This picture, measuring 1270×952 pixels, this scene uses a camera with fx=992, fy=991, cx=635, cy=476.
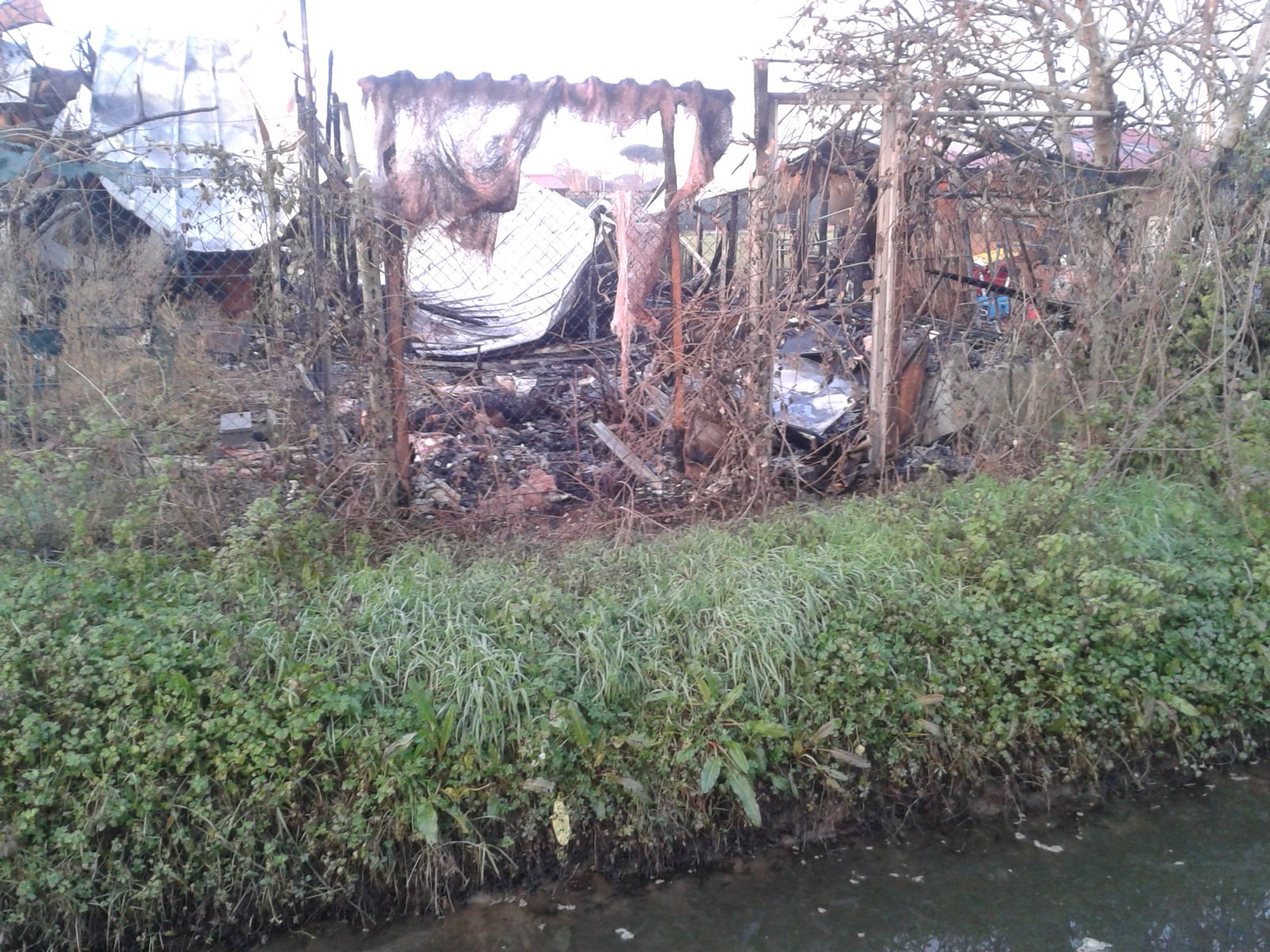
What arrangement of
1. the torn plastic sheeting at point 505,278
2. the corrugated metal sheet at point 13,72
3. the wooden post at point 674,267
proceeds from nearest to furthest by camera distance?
the torn plastic sheeting at point 505,278 → the wooden post at point 674,267 → the corrugated metal sheet at point 13,72

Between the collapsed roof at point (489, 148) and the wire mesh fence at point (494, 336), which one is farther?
the collapsed roof at point (489, 148)

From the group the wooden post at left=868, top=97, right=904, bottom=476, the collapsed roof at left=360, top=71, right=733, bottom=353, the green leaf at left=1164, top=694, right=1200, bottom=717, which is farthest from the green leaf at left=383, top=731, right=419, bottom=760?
the wooden post at left=868, top=97, right=904, bottom=476

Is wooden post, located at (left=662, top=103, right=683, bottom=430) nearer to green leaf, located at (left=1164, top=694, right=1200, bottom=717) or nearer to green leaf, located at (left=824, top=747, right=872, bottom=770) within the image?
green leaf, located at (left=824, top=747, right=872, bottom=770)

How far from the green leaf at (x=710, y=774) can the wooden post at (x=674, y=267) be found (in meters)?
2.32

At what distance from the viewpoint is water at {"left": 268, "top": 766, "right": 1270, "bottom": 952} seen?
139 inches

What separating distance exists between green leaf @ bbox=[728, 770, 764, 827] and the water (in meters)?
0.30

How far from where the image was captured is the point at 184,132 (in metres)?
8.47

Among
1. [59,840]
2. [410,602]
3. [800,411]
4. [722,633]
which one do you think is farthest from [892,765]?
[59,840]

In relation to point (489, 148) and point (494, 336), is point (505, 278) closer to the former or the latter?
point (494, 336)

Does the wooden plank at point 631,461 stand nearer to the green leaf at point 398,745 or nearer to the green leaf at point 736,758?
the green leaf at point 736,758

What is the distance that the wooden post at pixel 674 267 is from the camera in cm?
543

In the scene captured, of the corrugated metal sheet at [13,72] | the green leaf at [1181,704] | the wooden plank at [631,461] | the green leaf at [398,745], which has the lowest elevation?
the green leaf at [1181,704]

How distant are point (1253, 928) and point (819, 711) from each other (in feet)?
5.43

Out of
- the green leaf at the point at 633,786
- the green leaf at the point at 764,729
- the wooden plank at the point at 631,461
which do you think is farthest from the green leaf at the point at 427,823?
the wooden plank at the point at 631,461
